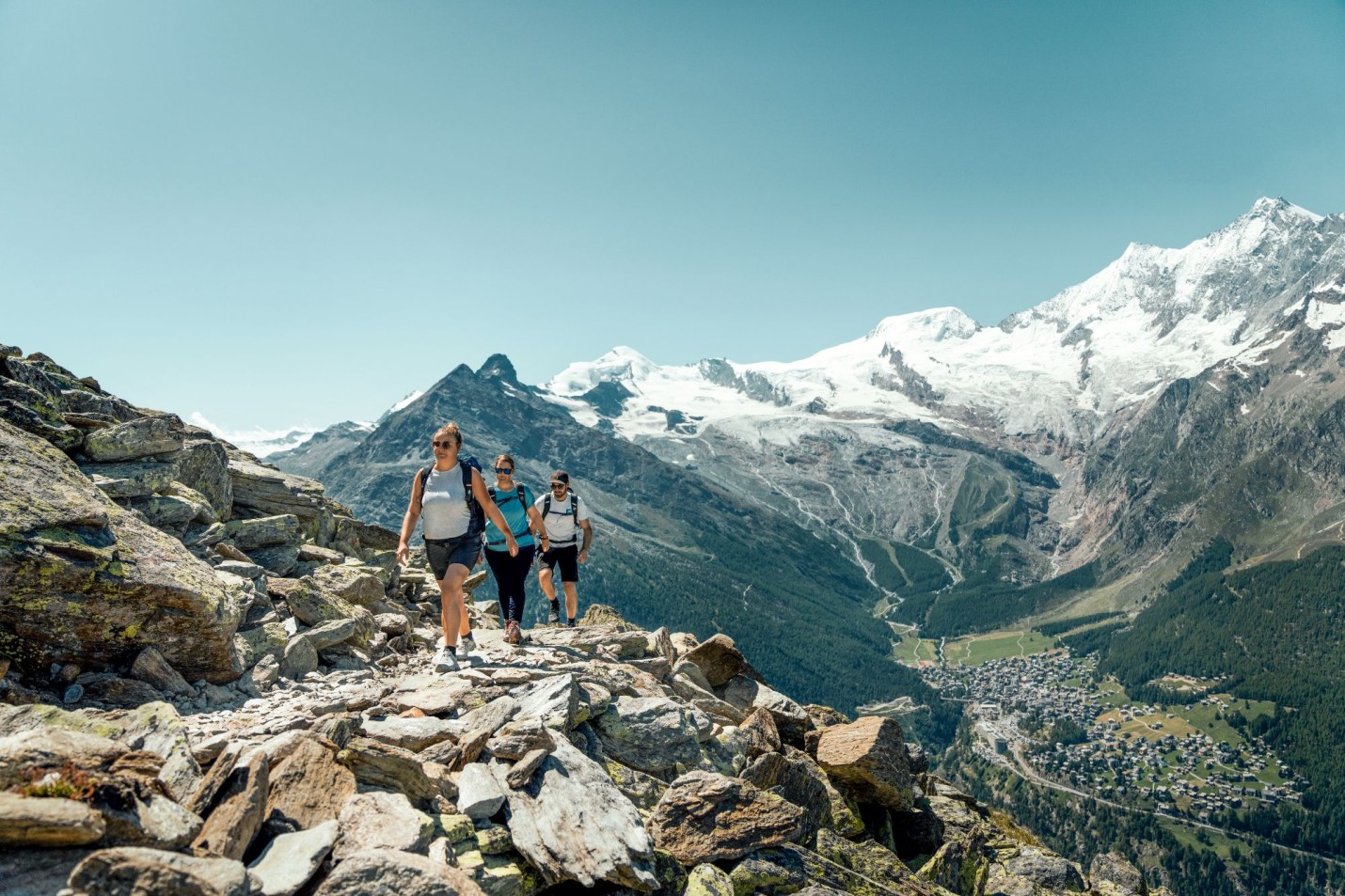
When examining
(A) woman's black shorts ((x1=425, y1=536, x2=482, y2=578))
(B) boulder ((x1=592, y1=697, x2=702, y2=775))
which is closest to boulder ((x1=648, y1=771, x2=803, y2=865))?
(B) boulder ((x1=592, y1=697, x2=702, y2=775))

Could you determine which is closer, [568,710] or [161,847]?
[161,847]

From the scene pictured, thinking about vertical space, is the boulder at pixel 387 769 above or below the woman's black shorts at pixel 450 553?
below

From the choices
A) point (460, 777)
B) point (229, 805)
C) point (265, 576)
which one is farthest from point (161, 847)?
point (265, 576)

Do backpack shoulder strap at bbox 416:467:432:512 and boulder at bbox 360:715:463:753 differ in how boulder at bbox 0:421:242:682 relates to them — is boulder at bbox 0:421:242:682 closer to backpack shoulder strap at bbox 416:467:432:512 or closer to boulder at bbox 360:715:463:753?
boulder at bbox 360:715:463:753

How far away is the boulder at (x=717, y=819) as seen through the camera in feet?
33.6

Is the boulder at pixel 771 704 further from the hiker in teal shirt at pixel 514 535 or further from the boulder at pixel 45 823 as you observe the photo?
the boulder at pixel 45 823

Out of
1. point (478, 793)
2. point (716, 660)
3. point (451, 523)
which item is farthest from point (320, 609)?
point (716, 660)

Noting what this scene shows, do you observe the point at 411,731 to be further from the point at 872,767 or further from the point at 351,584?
the point at 872,767

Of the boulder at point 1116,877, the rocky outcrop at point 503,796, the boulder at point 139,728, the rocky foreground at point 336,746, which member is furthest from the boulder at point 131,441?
the boulder at point 1116,877

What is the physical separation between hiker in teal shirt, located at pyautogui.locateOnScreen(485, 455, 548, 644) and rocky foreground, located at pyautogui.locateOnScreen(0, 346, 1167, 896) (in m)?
1.53

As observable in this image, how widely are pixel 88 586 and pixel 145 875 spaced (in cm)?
784

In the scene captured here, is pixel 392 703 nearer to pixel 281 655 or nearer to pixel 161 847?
pixel 281 655

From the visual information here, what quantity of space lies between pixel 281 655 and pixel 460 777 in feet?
21.5

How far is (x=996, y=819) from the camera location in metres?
21.1
